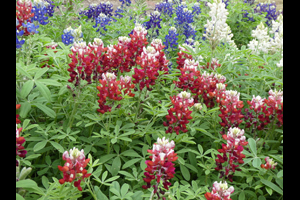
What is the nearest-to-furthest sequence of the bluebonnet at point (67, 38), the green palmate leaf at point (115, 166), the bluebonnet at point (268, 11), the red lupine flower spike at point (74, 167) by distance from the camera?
the red lupine flower spike at point (74, 167), the green palmate leaf at point (115, 166), the bluebonnet at point (67, 38), the bluebonnet at point (268, 11)

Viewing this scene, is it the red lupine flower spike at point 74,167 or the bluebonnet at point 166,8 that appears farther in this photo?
the bluebonnet at point 166,8

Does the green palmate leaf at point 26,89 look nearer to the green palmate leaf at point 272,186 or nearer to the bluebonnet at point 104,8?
the green palmate leaf at point 272,186

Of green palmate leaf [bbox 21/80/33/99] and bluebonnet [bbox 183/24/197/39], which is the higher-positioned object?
bluebonnet [bbox 183/24/197/39]

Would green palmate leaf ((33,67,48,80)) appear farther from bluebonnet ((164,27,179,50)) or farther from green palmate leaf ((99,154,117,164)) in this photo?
bluebonnet ((164,27,179,50))

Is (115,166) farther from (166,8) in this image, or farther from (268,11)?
(268,11)

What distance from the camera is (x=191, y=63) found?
2.61 meters

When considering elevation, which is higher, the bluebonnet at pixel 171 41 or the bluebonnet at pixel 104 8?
the bluebonnet at pixel 104 8

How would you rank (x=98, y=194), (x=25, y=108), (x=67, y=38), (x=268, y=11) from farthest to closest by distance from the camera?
1. (x=268, y=11)
2. (x=67, y=38)
3. (x=25, y=108)
4. (x=98, y=194)

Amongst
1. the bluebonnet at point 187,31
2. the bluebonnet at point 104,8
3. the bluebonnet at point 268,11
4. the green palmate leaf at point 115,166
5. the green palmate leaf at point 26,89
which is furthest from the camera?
the bluebonnet at point 268,11

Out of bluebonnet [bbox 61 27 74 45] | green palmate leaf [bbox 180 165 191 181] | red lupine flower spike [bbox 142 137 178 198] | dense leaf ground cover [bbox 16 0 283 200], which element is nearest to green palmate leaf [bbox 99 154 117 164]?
dense leaf ground cover [bbox 16 0 283 200]

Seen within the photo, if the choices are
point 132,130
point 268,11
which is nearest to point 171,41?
point 132,130

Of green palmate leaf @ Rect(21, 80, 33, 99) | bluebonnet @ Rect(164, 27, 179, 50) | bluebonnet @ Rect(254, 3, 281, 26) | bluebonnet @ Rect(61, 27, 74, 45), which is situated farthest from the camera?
bluebonnet @ Rect(254, 3, 281, 26)

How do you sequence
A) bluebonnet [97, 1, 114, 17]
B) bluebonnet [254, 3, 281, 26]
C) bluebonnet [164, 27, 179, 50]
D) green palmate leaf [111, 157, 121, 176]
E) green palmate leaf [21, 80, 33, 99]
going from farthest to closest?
bluebonnet [254, 3, 281, 26] < bluebonnet [97, 1, 114, 17] < bluebonnet [164, 27, 179, 50] < green palmate leaf [111, 157, 121, 176] < green palmate leaf [21, 80, 33, 99]

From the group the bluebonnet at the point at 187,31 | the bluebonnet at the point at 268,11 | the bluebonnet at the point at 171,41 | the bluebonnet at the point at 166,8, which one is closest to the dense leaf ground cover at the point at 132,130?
the bluebonnet at the point at 171,41
